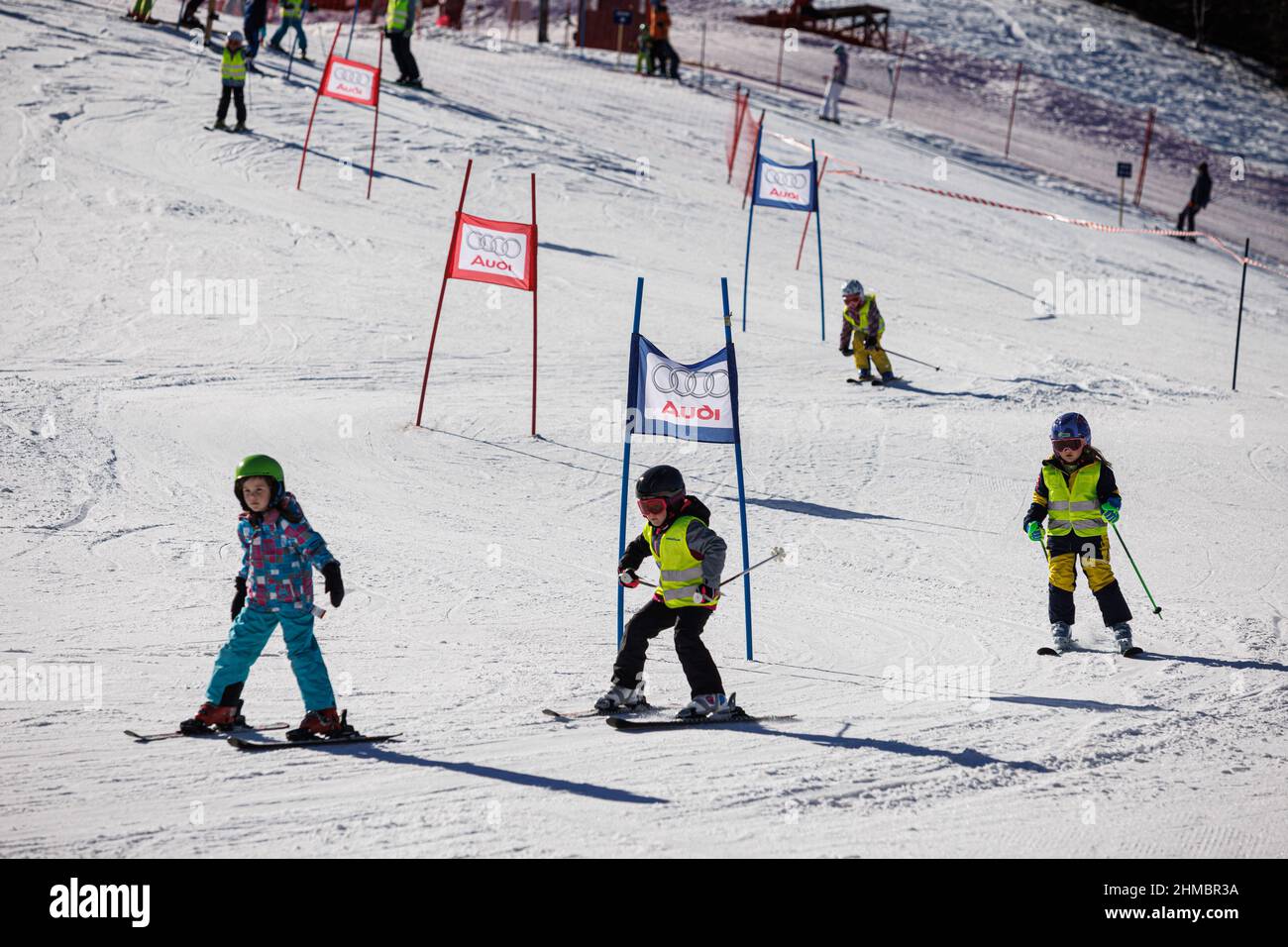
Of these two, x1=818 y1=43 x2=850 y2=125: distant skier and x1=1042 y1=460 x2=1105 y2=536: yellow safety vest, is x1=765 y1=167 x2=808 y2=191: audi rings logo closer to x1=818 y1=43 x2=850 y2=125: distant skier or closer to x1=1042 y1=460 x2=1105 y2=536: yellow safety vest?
x1=1042 y1=460 x2=1105 y2=536: yellow safety vest

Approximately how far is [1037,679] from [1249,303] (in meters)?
16.6

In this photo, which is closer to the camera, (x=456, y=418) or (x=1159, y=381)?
(x=456, y=418)

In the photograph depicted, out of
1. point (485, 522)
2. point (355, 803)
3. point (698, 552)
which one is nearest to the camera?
point (355, 803)

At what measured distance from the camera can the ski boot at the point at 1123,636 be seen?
8242 mm

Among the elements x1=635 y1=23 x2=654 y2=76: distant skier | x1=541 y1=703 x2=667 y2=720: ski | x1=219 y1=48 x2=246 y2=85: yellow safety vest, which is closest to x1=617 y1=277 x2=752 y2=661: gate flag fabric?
x1=541 y1=703 x2=667 y2=720: ski

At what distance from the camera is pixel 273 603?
20.3 ft

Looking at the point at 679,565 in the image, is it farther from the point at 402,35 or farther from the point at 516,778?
the point at 402,35

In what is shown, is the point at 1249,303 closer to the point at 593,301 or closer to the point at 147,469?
the point at 593,301

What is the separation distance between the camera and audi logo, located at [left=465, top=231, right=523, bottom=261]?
12.5 m

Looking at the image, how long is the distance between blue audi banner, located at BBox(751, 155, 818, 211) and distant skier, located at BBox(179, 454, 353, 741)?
451 inches

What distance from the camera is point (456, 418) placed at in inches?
523

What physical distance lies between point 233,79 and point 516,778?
1888cm
